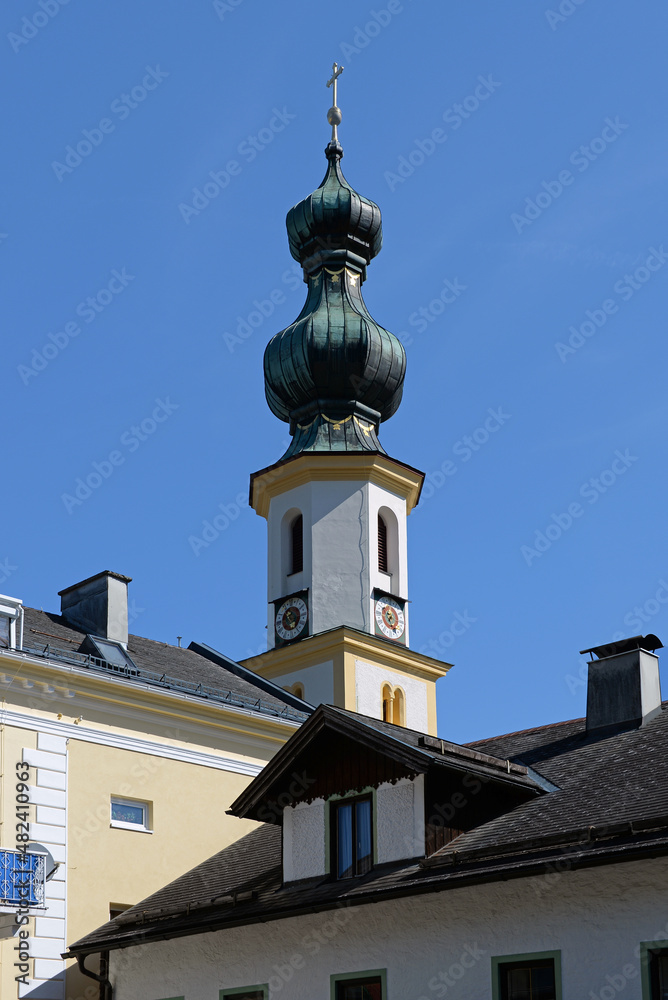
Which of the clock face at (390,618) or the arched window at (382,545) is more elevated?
the arched window at (382,545)

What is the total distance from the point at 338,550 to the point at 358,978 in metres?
24.2

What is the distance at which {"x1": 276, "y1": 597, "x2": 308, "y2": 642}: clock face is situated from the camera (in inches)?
1640

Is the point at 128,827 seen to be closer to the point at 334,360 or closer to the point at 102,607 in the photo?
the point at 102,607

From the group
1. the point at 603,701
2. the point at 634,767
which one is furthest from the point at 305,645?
the point at 634,767

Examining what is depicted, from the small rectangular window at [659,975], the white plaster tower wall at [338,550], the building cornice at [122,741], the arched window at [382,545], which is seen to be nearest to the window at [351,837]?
the small rectangular window at [659,975]

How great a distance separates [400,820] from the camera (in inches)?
742

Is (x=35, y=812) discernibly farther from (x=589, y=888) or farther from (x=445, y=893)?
(x=589, y=888)

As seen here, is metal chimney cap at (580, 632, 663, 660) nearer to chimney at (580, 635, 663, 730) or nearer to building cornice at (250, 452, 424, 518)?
chimney at (580, 635, 663, 730)

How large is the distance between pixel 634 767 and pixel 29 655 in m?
10.1

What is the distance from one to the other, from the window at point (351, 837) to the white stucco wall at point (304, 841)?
0.54 feet

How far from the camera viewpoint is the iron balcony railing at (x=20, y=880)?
2212 cm

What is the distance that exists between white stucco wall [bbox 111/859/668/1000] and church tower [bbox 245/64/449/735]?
18957 millimetres

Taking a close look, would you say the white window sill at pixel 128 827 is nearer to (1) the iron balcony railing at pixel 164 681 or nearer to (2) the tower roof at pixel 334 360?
(1) the iron balcony railing at pixel 164 681

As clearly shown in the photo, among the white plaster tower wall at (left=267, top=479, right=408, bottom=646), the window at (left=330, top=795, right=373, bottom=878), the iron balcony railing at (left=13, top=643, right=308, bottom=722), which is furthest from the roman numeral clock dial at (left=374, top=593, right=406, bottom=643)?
the window at (left=330, top=795, right=373, bottom=878)
